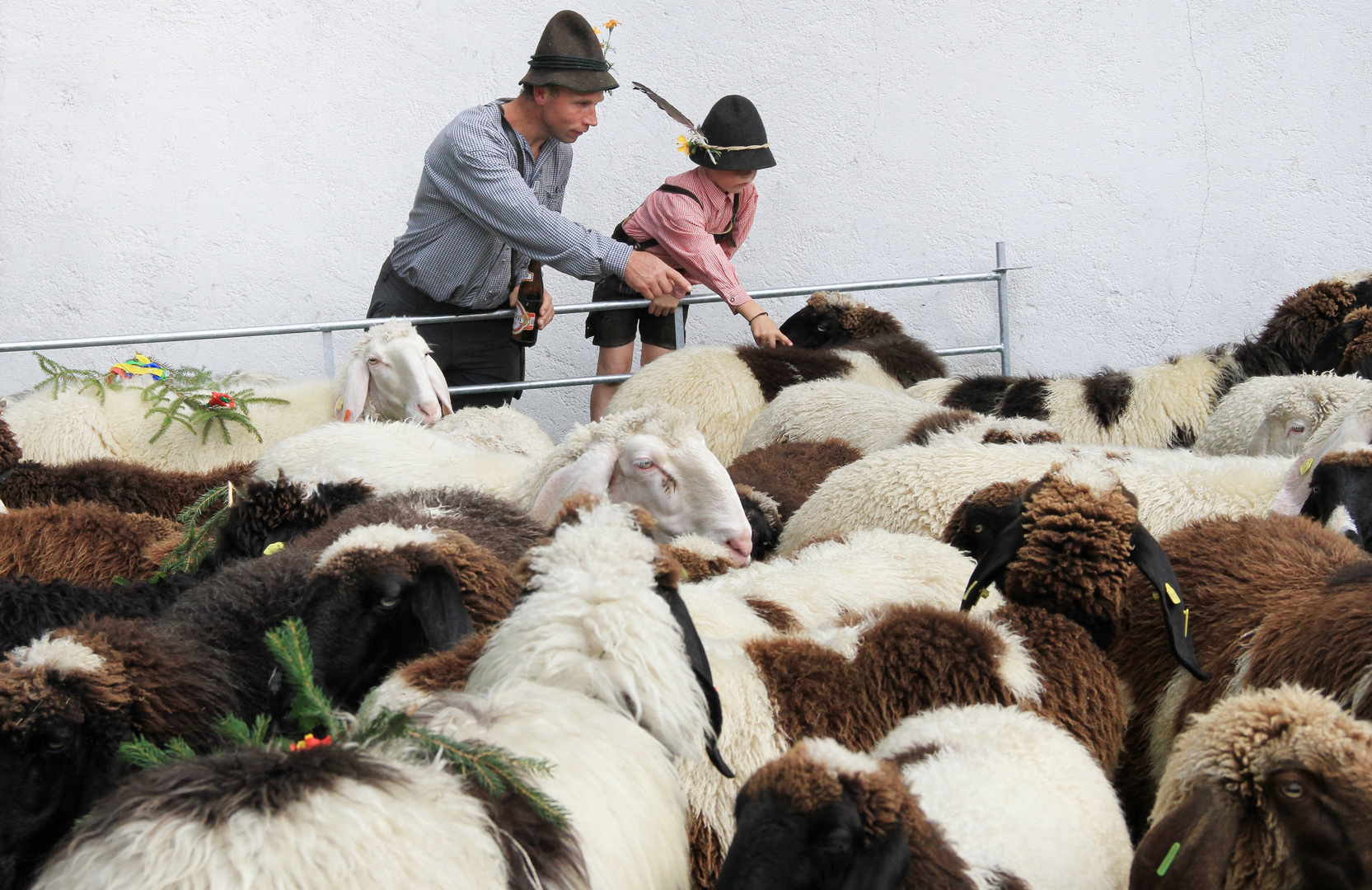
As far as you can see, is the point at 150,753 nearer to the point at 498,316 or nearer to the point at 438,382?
the point at 438,382

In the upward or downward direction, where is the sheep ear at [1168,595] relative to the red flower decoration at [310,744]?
downward

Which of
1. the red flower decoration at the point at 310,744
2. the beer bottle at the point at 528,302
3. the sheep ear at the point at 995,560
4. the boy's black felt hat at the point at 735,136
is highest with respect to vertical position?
the boy's black felt hat at the point at 735,136

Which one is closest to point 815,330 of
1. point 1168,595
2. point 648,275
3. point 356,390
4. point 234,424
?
point 648,275

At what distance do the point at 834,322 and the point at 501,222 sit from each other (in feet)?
8.26

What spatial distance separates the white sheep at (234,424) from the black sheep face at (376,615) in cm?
282

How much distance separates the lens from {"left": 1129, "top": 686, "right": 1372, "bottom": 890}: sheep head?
1753mm

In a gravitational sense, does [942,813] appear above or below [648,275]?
below

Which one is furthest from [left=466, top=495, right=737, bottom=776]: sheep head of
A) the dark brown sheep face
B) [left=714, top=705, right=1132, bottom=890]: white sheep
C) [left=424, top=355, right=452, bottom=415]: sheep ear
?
[left=424, top=355, right=452, bottom=415]: sheep ear

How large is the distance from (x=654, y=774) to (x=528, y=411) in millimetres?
6255

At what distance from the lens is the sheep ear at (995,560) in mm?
2758

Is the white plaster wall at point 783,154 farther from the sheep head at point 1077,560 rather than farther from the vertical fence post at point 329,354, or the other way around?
the sheep head at point 1077,560

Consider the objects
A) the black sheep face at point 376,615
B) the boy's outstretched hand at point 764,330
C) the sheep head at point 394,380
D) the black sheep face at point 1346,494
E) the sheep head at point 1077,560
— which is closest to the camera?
the black sheep face at point 376,615

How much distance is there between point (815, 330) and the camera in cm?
737

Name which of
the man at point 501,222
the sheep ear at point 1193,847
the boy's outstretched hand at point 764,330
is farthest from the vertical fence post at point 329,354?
the sheep ear at point 1193,847
